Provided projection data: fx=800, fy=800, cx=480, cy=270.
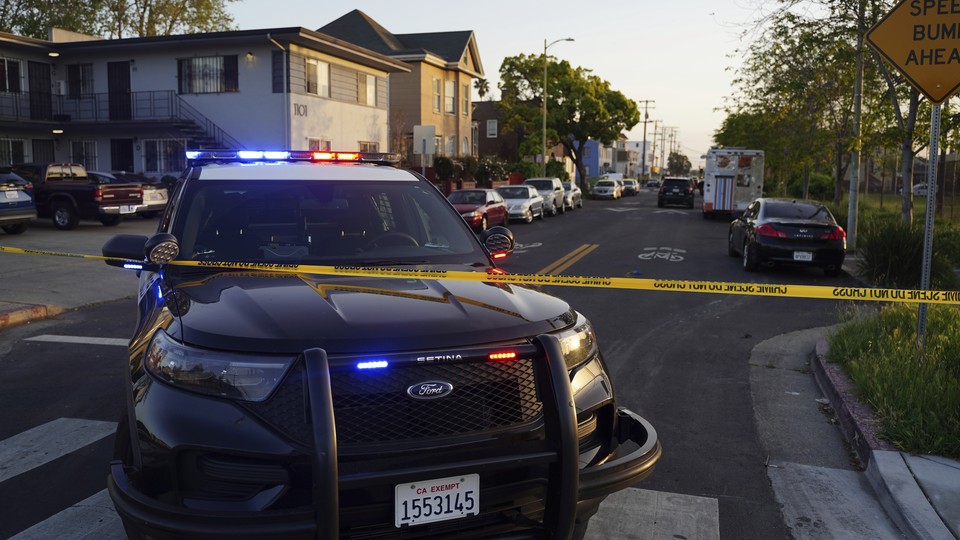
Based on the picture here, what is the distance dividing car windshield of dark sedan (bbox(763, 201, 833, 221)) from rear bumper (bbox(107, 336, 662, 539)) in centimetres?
1303

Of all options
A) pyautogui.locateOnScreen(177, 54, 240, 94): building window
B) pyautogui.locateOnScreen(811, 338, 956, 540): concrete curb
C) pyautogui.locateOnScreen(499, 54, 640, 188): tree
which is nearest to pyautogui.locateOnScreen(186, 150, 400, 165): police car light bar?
pyautogui.locateOnScreen(811, 338, 956, 540): concrete curb

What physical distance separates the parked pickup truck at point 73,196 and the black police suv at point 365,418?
803 inches

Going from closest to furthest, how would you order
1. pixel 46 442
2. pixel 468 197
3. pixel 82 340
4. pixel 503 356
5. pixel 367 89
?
pixel 503 356 < pixel 46 442 < pixel 82 340 < pixel 468 197 < pixel 367 89

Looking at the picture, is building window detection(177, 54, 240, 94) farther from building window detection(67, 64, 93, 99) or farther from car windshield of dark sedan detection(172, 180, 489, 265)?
car windshield of dark sedan detection(172, 180, 489, 265)

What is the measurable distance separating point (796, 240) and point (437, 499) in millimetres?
13186

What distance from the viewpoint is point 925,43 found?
259 inches

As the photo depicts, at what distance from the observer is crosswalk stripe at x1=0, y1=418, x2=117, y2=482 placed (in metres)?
4.96

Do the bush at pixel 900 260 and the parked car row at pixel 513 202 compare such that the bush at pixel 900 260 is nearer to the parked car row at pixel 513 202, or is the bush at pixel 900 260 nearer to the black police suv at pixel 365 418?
the parked car row at pixel 513 202

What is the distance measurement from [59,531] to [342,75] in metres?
31.5

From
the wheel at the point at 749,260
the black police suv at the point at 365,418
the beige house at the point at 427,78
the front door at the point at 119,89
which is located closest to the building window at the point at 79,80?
the front door at the point at 119,89

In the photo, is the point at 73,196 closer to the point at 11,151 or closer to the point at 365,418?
the point at 11,151

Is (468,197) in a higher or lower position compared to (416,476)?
higher

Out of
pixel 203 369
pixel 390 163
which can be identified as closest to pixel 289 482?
pixel 203 369

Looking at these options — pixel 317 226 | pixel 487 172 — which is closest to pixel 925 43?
pixel 317 226
